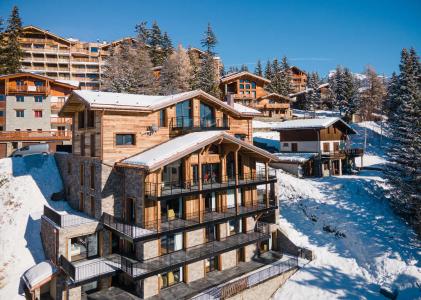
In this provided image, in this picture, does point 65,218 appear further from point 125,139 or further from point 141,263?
point 125,139

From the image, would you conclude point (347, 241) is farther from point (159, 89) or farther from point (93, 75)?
point (93, 75)

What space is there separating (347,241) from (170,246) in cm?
1730

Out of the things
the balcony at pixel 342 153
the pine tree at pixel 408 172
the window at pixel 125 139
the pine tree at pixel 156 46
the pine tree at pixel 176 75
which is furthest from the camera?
the pine tree at pixel 156 46

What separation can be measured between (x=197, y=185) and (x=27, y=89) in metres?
34.7

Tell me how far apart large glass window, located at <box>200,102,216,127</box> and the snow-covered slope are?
16.5 metres

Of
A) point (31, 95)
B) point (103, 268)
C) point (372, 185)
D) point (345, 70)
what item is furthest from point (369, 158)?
point (31, 95)

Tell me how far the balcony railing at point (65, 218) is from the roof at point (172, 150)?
5.37m

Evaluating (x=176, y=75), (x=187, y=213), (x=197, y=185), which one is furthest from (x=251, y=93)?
(x=187, y=213)

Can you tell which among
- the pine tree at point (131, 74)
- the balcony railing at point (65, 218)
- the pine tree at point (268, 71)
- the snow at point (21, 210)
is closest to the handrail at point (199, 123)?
the balcony railing at point (65, 218)

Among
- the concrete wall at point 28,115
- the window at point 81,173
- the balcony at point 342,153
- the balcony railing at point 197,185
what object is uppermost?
the concrete wall at point 28,115

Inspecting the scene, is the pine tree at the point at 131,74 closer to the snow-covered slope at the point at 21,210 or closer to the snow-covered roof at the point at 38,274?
the snow-covered slope at the point at 21,210

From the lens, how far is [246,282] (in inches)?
854

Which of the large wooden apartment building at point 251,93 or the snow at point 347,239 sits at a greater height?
the large wooden apartment building at point 251,93

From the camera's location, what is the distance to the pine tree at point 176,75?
59.3 meters
